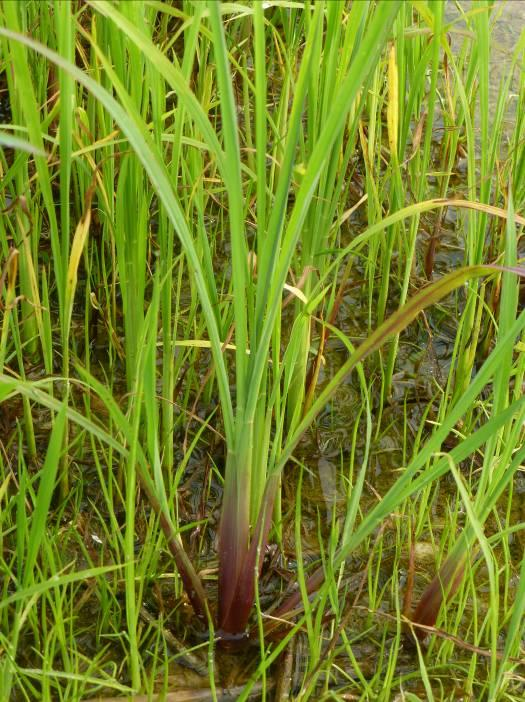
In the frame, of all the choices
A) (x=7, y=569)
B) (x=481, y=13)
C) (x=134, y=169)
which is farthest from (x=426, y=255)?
(x=7, y=569)

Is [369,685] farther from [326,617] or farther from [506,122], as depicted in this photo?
[506,122]

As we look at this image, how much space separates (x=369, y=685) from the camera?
3.29ft

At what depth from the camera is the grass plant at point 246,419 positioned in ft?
2.89

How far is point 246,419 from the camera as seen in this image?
94 cm

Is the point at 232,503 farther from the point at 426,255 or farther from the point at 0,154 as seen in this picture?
the point at 426,255

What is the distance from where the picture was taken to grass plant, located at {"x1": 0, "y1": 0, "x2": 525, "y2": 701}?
0.88 m

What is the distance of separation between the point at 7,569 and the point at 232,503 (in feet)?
0.85

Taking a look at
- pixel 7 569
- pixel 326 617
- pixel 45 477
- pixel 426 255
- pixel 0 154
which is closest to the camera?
pixel 45 477

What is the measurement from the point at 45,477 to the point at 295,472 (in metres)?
0.53

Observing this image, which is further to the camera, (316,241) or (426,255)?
(426,255)

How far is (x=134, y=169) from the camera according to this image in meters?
1.07

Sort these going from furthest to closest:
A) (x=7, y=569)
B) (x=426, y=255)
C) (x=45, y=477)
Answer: (x=426, y=255)
(x=7, y=569)
(x=45, y=477)

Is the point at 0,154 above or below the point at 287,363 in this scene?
→ above

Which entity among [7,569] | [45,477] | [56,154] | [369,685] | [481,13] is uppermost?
[481,13]
